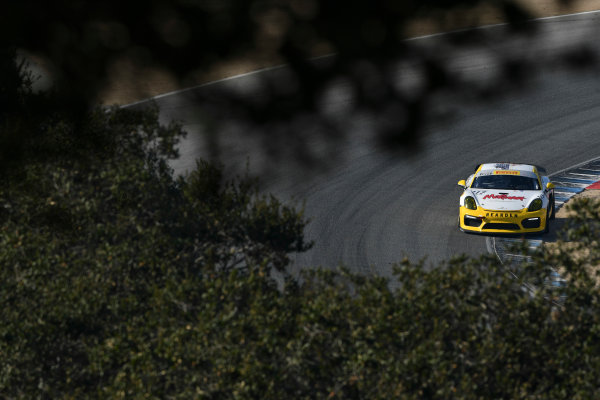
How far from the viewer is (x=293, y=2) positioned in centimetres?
183

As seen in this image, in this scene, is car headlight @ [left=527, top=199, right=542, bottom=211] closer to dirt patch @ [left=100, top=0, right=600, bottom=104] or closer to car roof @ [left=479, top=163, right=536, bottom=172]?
car roof @ [left=479, top=163, right=536, bottom=172]

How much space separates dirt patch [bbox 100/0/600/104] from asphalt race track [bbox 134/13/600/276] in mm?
37

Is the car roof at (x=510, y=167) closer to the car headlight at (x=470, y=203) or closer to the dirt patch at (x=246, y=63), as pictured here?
the car headlight at (x=470, y=203)

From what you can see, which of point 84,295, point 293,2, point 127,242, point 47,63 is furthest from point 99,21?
point 127,242

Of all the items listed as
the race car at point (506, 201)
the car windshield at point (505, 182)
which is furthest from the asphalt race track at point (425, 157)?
the car windshield at point (505, 182)

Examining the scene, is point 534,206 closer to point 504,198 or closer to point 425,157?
point 504,198

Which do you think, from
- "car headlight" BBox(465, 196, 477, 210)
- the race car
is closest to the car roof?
the race car

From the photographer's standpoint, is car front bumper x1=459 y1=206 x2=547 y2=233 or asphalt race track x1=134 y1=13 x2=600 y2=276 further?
car front bumper x1=459 y1=206 x2=547 y2=233

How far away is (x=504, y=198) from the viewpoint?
1505 centimetres

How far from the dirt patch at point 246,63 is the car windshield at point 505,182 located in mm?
13740

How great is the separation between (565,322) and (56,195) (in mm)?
4666

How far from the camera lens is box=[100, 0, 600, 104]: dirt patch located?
187 cm

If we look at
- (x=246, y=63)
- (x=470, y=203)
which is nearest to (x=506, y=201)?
(x=470, y=203)

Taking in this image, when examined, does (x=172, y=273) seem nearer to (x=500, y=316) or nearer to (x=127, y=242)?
(x=127, y=242)
